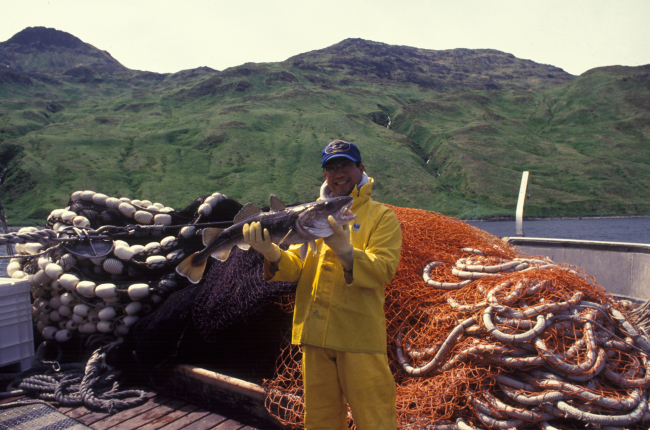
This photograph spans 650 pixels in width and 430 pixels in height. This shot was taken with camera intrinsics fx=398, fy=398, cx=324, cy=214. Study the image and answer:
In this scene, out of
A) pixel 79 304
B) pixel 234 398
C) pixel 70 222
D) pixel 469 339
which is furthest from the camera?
pixel 70 222

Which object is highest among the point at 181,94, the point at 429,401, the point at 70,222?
the point at 181,94

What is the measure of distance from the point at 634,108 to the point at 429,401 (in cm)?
18782

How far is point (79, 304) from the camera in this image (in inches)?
218

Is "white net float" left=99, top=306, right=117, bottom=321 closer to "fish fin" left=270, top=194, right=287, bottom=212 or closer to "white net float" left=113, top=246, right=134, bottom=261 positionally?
"white net float" left=113, top=246, right=134, bottom=261

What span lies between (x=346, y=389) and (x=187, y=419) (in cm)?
230

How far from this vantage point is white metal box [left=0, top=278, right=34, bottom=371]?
4.89 meters

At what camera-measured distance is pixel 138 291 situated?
214 inches

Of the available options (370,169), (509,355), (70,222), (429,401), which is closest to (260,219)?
(429,401)

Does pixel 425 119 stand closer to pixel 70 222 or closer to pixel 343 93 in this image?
pixel 343 93

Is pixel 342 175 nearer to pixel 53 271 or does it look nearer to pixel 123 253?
pixel 123 253

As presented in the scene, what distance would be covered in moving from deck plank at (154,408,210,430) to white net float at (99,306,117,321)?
1982 millimetres

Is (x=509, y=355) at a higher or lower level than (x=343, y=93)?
lower

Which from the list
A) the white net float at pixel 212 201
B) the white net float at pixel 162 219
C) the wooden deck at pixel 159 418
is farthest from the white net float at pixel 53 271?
→ the white net float at pixel 212 201

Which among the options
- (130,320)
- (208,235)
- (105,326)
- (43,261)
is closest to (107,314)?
(105,326)
